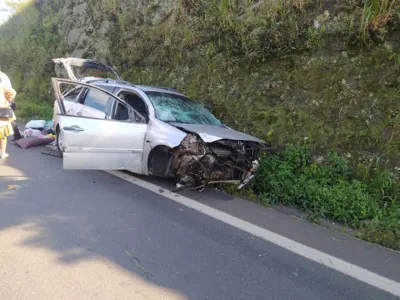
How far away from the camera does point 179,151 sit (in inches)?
168

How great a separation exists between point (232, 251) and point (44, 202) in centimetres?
249

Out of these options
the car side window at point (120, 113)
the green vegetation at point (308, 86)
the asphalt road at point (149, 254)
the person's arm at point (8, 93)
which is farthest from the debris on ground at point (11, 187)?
the green vegetation at point (308, 86)

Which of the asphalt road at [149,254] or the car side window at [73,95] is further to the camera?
the car side window at [73,95]

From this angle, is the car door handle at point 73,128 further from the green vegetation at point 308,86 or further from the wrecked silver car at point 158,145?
the green vegetation at point 308,86

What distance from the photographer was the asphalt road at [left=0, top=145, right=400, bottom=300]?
7.88 feet

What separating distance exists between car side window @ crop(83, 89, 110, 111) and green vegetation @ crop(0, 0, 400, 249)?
8.27ft

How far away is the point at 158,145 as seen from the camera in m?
4.46

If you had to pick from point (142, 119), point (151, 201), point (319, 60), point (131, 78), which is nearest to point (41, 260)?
point (151, 201)

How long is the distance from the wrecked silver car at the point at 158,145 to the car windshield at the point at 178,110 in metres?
0.02

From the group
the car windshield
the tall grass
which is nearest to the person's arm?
the car windshield

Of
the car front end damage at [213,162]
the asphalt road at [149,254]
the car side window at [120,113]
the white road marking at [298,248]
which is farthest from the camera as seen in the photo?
the car side window at [120,113]

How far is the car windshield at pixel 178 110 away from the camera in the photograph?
4.91 m

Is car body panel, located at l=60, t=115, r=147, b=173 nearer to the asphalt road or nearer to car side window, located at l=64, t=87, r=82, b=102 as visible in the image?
the asphalt road

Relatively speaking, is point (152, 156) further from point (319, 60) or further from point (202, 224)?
point (319, 60)
